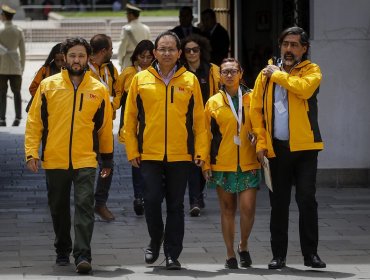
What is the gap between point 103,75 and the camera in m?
12.2

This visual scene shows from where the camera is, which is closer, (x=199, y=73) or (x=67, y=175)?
(x=67, y=175)

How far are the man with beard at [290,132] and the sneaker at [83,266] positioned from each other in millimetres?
1367

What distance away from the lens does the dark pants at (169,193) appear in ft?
31.9

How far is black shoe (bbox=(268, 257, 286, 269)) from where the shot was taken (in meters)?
9.75

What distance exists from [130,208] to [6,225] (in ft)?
5.20

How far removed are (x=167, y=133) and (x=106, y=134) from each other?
1.69ft

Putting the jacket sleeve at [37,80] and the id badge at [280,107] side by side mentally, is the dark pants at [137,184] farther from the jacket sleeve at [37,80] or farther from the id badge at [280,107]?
the id badge at [280,107]

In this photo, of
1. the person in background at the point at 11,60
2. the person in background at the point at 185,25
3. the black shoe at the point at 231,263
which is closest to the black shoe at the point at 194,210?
the black shoe at the point at 231,263

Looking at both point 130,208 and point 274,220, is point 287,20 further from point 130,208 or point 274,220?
point 274,220

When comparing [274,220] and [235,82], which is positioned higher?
[235,82]

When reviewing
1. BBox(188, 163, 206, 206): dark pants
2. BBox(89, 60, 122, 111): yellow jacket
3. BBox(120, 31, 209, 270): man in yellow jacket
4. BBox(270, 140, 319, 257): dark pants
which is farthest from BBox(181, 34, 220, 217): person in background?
BBox(270, 140, 319, 257): dark pants

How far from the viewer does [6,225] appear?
12016 millimetres

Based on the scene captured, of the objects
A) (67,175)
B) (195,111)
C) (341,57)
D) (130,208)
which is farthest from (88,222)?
(341,57)

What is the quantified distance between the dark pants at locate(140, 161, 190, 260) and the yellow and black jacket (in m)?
0.24
